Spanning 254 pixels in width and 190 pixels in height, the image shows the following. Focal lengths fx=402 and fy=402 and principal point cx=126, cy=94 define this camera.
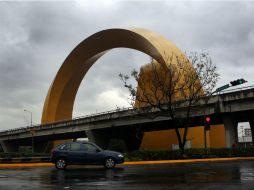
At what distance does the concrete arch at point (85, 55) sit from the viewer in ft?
147

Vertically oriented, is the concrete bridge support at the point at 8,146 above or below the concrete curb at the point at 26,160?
above

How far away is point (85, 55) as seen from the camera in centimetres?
6081

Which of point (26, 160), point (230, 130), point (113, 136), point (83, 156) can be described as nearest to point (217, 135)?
point (230, 130)

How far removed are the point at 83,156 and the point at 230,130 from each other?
18.9 metres

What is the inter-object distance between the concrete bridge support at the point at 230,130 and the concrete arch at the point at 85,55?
9.99 m

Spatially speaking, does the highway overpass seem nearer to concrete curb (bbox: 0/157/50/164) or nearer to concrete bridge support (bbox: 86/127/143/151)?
concrete bridge support (bbox: 86/127/143/151)

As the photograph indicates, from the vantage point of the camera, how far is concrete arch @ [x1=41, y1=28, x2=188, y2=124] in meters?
44.7

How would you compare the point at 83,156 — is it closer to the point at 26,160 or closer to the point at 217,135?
the point at 26,160

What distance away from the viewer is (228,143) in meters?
34.3

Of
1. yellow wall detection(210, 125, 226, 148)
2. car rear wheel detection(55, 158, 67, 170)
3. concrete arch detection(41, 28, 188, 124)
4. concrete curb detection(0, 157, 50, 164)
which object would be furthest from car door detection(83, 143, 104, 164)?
yellow wall detection(210, 125, 226, 148)

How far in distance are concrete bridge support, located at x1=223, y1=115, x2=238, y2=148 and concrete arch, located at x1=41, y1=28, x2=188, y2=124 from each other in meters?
9.99

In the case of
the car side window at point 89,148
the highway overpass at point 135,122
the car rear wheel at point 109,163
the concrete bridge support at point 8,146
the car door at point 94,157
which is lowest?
the car rear wheel at point 109,163

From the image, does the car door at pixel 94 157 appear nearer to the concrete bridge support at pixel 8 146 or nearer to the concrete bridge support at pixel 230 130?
the concrete bridge support at pixel 230 130

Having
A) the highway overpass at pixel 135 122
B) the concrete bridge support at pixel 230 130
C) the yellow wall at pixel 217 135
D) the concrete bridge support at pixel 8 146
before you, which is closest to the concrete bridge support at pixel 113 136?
the highway overpass at pixel 135 122
